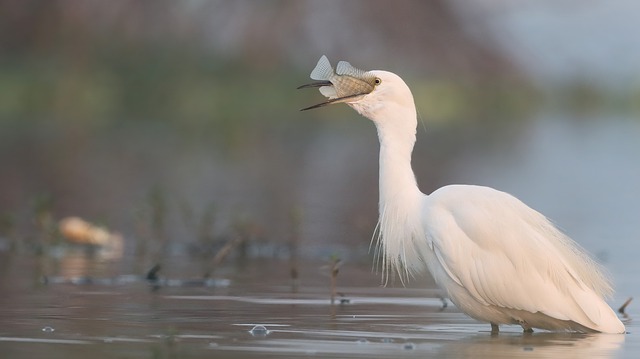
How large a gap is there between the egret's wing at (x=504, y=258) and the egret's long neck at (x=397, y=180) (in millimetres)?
289

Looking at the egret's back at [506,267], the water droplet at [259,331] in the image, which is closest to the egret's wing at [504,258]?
the egret's back at [506,267]

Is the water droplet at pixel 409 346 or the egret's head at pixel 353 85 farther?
the egret's head at pixel 353 85

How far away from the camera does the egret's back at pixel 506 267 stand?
7887mm

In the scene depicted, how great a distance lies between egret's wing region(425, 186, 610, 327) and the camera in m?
7.88

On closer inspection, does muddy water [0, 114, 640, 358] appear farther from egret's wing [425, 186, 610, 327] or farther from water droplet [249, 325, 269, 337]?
egret's wing [425, 186, 610, 327]

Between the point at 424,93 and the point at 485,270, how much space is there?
35548 millimetres

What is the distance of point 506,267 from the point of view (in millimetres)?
7977

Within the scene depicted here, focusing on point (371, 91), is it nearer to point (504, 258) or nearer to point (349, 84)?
point (349, 84)

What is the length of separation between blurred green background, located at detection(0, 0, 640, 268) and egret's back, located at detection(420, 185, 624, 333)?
336cm

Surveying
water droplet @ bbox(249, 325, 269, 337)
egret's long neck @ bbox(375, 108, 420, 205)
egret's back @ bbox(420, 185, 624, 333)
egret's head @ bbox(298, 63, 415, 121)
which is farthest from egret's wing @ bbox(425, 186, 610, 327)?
water droplet @ bbox(249, 325, 269, 337)

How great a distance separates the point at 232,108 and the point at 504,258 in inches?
1175

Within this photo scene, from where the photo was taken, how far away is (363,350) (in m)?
6.89

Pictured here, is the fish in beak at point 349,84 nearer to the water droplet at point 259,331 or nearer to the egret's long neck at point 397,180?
the egret's long neck at point 397,180

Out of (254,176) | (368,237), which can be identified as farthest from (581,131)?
(368,237)
